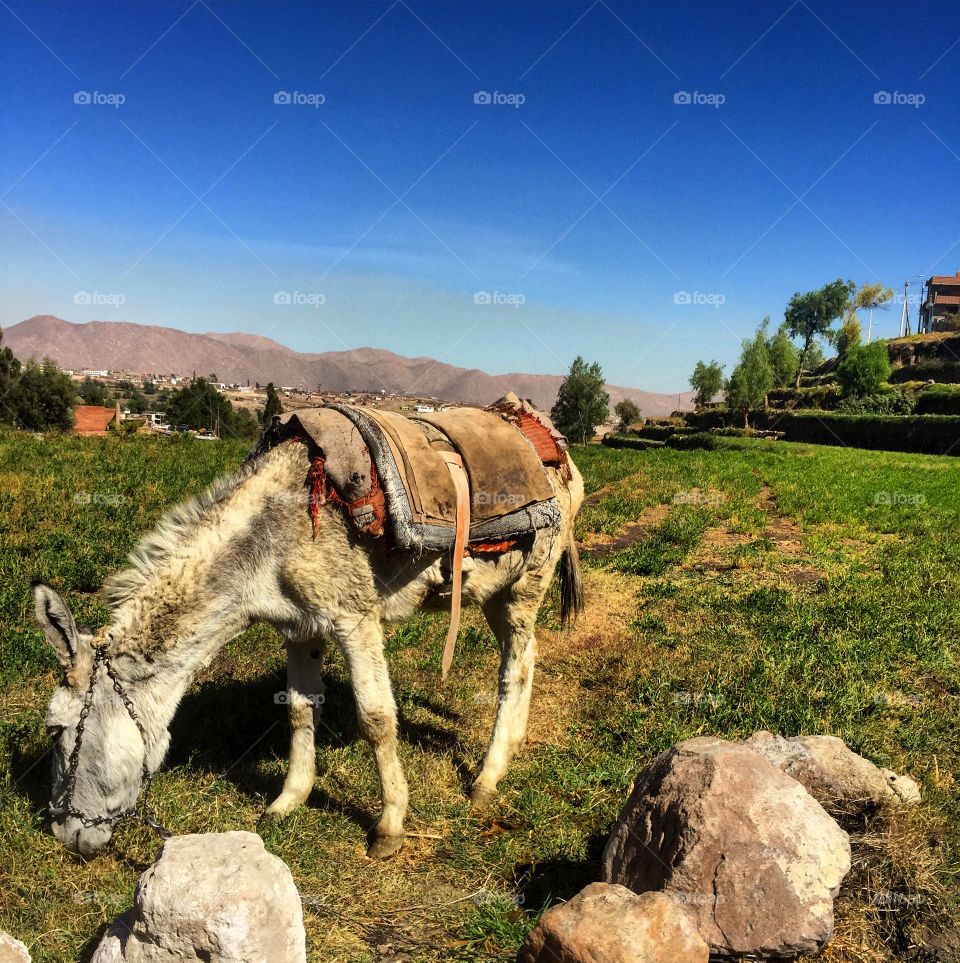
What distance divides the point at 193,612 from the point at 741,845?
329cm

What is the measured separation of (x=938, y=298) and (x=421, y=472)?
141 meters

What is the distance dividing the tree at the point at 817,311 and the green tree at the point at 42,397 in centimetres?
9262

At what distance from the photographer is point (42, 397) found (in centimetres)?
5825

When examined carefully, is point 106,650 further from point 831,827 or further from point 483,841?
point 831,827

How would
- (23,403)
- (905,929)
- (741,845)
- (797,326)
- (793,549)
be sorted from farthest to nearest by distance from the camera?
1. (797,326)
2. (23,403)
3. (793,549)
4. (905,929)
5. (741,845)

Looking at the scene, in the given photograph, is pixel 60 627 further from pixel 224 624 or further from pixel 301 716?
pixel 301 716

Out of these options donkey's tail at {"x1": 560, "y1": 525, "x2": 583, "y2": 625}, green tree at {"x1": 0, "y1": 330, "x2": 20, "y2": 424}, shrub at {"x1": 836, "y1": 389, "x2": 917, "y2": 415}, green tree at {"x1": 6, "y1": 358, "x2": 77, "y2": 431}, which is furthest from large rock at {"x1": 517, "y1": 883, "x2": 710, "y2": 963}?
green tree at {"x1": 0, "y1": 330, "x2": 20, "y2": 424}

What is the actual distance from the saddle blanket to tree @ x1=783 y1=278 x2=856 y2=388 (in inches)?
4171

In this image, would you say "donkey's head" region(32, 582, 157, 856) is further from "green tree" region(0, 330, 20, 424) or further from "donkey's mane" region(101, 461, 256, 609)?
"green tree" region(0, 330, 20, 424)

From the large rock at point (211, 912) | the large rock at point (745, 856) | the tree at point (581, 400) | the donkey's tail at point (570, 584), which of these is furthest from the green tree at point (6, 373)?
the large rock at point (745, 856)

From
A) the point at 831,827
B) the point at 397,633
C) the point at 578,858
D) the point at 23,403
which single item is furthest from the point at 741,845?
the point at 23,403

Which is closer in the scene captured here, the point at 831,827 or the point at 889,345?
the point at 831,827

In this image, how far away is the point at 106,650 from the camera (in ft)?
13.0

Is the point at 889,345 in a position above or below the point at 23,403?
above
